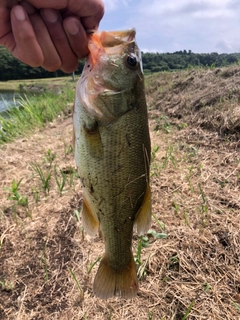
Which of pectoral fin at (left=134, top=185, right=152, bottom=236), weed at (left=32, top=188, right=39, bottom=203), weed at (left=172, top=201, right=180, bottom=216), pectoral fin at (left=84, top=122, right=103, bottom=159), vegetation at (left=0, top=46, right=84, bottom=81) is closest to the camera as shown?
pectoral fin at (left=84, top=122, right=103, bottom=159)

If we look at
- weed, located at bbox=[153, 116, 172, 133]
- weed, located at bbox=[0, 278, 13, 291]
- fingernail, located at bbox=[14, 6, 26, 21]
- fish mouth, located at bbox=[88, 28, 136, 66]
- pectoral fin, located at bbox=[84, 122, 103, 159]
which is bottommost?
weed, located at bbox=[0, 278, 13, 291]

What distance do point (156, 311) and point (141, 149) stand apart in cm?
141

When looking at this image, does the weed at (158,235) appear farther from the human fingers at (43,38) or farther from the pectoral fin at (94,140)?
the human fingers at (43,38)

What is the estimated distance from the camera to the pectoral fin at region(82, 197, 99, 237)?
5.59ft

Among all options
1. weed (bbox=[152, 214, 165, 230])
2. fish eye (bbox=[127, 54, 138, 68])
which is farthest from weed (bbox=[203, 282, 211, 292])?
fish eye (bbox=[127, 54, 138, 68])

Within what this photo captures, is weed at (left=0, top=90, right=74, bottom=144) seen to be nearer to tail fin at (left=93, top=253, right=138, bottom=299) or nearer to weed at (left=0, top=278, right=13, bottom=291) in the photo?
weed at (left=0, top=278, right=13, bottom=291)

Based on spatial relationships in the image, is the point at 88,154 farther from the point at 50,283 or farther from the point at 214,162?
the point at 214,162

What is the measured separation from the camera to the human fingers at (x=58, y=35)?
1.48 metres

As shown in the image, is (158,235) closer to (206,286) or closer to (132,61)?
(206,286)

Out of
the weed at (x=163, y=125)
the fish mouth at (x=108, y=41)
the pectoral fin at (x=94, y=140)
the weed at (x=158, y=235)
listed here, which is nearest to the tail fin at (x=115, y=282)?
the pectoral fin at (x=94, y=140)

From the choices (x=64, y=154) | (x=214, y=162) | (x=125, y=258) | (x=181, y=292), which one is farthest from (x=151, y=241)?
(x=64, y=154)

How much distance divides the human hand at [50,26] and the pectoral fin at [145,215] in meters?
0.92

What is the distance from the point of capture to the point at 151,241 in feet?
9.22

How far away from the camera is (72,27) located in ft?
4.86
